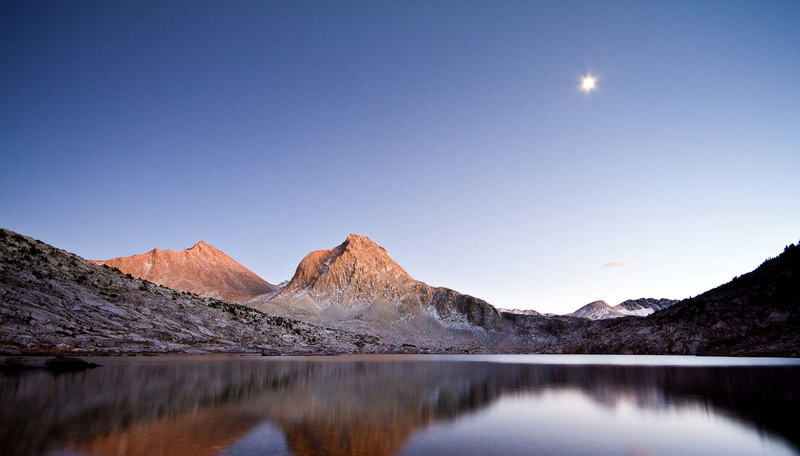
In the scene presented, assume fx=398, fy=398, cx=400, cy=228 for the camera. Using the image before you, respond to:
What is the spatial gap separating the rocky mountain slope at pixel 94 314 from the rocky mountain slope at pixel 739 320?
11409 cm

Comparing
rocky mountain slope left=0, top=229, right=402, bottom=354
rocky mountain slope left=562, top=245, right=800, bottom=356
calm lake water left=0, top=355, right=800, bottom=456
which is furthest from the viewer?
rocky mountain slope left=562, top=245, right=800, bottom=356

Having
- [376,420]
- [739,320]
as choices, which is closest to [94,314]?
[376,420]

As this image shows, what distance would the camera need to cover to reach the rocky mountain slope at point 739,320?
9525cm

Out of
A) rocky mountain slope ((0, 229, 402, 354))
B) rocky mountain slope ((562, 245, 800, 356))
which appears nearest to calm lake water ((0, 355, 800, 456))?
rocky mountain slope ((0, 229, 402, 354))

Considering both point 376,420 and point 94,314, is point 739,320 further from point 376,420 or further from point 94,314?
point 94,314

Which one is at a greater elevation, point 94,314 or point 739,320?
point 739,320

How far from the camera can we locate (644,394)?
1161 inches

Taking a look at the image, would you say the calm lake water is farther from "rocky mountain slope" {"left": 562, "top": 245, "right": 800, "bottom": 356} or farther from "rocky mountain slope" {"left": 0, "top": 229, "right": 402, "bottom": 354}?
"rocky mountain slope" {"left": 562, "top": 245, "right": 800, "bottom": 356}

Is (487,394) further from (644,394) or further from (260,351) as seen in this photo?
(260,351)

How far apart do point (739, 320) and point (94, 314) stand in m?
149

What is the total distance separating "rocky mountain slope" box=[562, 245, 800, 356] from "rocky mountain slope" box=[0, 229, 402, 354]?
114m

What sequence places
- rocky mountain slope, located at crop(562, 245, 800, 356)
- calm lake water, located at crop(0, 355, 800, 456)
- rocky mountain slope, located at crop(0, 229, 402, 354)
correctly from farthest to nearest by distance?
rocky mountain slope, located at crop(562, 245, 800, 356)
rocky mountain slope, located at crop(0, 229, 402, 354)
calm lake water, located at crop(0, 355, 800, 456)

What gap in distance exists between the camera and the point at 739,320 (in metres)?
107

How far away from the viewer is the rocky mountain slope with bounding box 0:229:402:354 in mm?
57812
